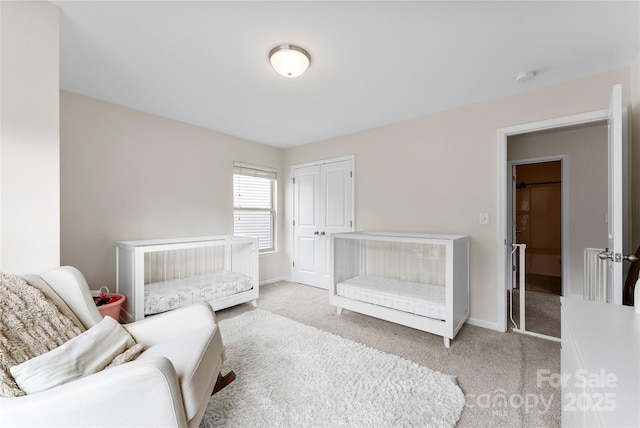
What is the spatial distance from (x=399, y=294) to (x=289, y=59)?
2.23 meters

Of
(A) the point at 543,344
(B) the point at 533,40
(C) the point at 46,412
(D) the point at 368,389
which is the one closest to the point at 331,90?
(B) the point at 533,40

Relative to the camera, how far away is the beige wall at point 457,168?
232 cm

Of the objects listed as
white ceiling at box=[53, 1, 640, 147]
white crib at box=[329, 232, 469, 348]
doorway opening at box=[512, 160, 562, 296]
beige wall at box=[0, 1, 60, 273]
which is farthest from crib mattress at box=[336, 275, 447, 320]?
doorway opening at box=[512, 160, 562, 296]

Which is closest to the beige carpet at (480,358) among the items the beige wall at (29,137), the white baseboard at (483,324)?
the white baseboard at (483,324)

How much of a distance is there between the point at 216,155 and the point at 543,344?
4.09 m

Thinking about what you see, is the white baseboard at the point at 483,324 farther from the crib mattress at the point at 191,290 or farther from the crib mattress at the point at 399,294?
the crib mattress at the point at 191,290

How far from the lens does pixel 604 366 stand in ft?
2.43

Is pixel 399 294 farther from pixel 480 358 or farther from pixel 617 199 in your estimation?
pixel 617 199

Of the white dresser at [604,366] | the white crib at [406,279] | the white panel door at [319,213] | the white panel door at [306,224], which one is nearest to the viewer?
the white dresser at [604,366]

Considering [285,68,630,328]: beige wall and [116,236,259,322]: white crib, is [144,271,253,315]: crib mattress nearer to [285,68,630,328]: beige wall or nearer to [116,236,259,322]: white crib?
[116,236,259,322]: white crib

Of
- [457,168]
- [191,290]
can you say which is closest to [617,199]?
[457,168]

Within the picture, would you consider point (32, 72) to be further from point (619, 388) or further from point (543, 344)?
point (543, 344)

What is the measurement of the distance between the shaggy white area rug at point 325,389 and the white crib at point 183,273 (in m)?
0.73

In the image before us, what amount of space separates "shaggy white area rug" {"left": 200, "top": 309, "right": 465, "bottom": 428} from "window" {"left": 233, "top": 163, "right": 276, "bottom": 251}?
1.94 metres
